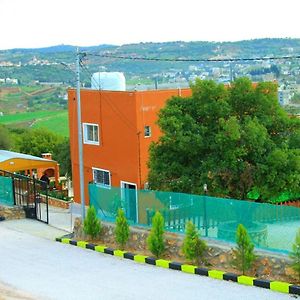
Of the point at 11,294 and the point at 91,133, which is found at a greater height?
the point at 91,133

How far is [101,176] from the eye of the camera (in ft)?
103

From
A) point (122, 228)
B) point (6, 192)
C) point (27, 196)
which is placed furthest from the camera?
point (6, 192)

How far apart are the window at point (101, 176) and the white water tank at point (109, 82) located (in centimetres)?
452

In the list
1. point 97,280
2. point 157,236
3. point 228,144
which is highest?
point 228,144

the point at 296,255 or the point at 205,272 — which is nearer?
the point at 296,255

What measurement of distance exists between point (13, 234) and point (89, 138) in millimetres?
12483

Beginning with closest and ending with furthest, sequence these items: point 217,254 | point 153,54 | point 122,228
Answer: point 217,254
point 122,228
point 153,54

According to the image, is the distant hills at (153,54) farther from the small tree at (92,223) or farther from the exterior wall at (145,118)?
the small tree at (92,223)

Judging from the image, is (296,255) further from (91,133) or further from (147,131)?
(91,133)

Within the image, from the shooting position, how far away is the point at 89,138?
106ft

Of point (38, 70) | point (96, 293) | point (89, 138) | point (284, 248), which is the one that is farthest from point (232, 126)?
point (38, 70)

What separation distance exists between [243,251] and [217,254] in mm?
1109

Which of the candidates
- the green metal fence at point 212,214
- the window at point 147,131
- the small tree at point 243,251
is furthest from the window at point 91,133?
the small tree at point 243,251

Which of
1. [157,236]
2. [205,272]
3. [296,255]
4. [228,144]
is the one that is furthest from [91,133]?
[296,255]
